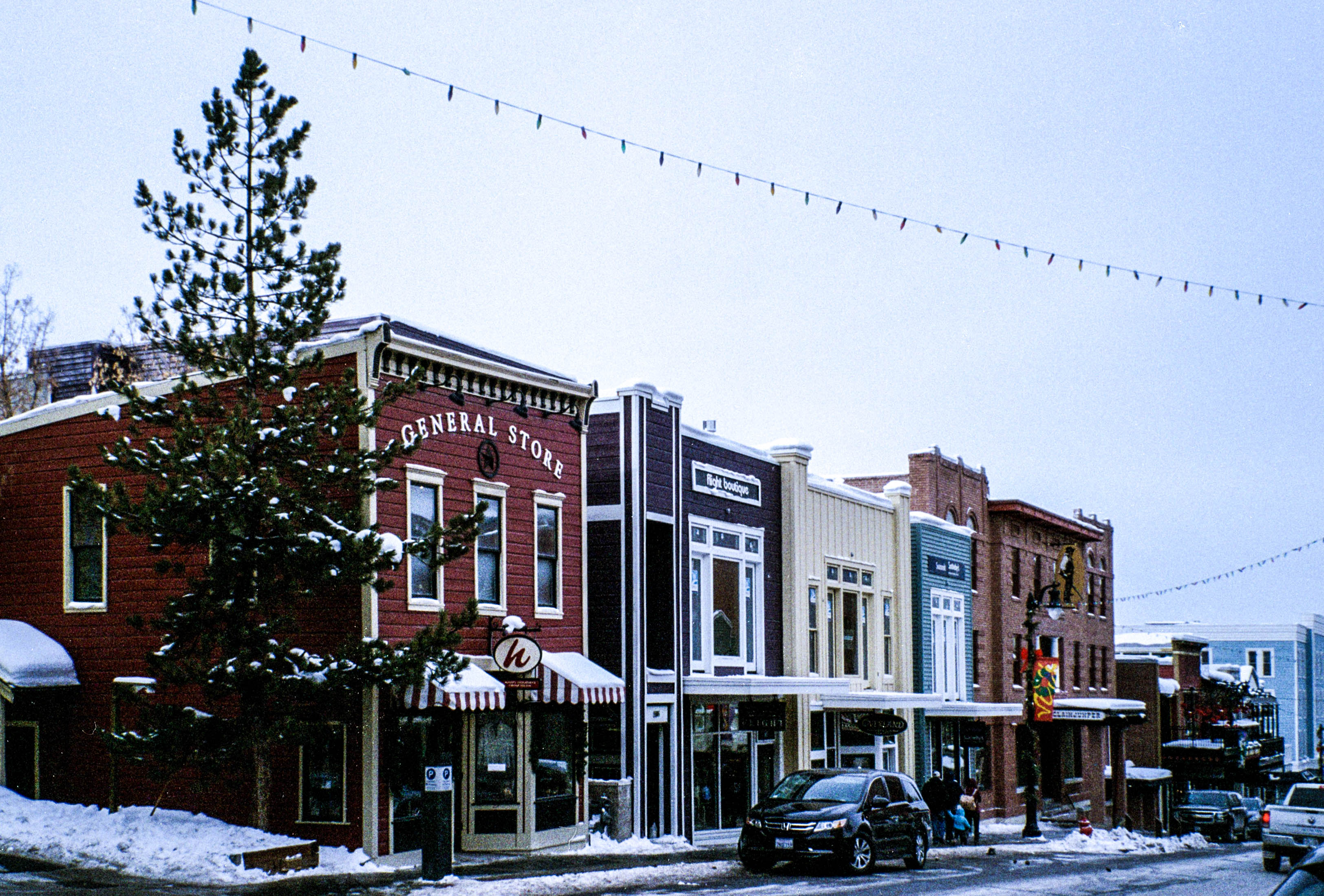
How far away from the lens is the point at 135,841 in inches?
781

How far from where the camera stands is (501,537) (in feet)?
78.8

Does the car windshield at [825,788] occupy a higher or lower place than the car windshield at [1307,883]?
lower

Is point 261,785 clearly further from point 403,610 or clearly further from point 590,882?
point 590,882

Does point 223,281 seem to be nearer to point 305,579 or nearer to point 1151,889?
point 305,579

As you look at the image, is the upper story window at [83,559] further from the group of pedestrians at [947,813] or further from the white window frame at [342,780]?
the group of pedestrians at [947,813]

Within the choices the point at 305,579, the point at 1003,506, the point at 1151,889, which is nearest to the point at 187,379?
the point at 305,579

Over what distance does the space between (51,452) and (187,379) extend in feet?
16.3

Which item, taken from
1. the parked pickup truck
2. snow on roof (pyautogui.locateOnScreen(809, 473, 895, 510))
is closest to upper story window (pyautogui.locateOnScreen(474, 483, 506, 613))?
snow on roof (pyautogui.locateOnScreen(809, 473, 895, 510))

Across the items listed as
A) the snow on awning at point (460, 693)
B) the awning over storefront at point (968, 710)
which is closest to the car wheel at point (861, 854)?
the snow on awning at point (460, 693)

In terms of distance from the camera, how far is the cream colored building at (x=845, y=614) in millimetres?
32906

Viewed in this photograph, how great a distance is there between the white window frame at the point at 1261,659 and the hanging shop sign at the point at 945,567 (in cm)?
5586

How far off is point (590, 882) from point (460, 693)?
3.30m

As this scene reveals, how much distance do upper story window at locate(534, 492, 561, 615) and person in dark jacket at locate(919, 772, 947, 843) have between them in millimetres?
10681

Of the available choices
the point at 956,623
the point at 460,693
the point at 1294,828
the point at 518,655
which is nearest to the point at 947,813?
the point at 1294,828
